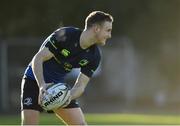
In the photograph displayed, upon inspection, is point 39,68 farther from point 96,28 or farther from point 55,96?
point 96,28

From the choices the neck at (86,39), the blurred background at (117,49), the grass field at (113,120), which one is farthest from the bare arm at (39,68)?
the blurred background at (117,49)

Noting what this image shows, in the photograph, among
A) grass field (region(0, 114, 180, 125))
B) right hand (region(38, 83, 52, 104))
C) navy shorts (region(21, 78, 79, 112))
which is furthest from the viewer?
grass field (region(0, 114, 180, 125))

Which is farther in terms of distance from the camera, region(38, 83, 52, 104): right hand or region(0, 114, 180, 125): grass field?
region(0, 114, 180, 125): grass field

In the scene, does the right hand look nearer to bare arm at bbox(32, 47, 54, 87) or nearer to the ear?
bare arm at bbox(32, 47, 54, 87)

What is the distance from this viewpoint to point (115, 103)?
100 feet

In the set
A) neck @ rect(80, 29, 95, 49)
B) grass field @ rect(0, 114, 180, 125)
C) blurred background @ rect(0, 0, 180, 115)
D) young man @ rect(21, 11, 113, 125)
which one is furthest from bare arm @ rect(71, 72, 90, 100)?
blurred background @ rect(0, 0, 180, 115)

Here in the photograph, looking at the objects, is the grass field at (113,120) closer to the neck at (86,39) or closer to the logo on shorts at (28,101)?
the logo on shorts at (28,101)

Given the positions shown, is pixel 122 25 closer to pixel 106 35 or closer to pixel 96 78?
pixel 96 78

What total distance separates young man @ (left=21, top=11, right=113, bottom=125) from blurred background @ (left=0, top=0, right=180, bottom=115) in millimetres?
16972

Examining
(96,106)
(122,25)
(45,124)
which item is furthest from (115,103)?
(45,124)

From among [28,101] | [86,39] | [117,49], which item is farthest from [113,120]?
[86,39]

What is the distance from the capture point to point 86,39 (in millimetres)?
9078

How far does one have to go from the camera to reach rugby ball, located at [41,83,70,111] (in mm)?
8852

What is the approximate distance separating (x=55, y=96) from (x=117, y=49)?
841 inches
